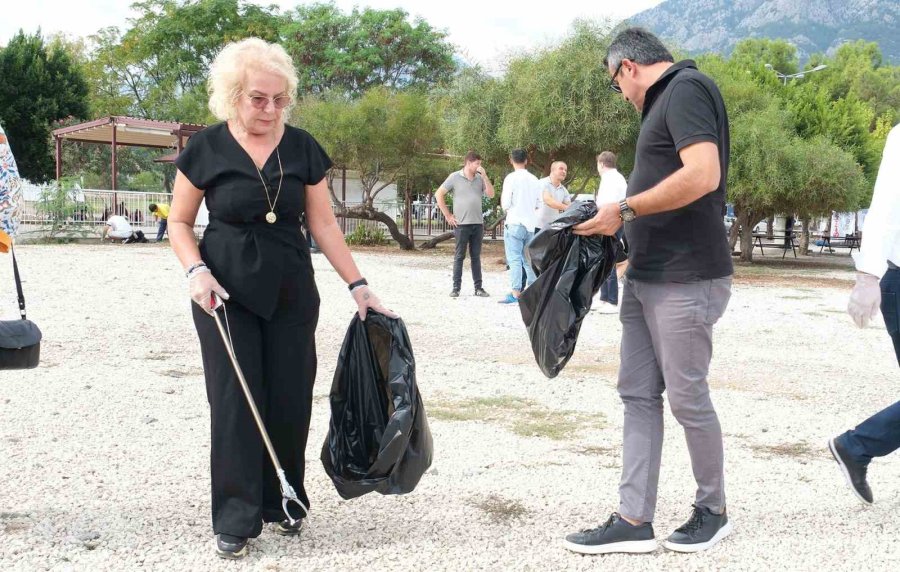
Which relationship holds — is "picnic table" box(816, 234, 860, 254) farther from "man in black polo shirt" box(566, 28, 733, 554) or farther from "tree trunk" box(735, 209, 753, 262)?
"man in black polo shirt" box(566, 28, 733, 554)

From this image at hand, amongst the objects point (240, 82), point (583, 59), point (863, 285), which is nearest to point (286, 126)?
point (240, 82)

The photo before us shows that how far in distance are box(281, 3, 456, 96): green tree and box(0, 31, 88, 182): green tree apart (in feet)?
34.0

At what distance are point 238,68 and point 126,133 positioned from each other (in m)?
26.4

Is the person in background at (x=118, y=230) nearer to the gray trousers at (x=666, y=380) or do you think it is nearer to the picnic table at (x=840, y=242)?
the gray trousers at (x=666, y=380)

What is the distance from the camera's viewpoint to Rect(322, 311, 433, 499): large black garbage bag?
3.27 m

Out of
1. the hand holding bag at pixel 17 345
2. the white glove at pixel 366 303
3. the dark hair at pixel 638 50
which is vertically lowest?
the hand holding bag at pixel 17 345

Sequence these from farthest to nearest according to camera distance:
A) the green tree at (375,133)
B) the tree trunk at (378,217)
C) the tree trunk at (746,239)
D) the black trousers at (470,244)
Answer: the tree trunk at (378,217) → the tree trunk at (746,239) → the green tree at (375,133) → the black trousers at (470,244)

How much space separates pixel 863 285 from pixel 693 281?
2.38 ft

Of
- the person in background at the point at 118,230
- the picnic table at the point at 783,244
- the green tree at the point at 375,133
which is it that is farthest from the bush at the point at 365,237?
the picnic table at the point at 783,244

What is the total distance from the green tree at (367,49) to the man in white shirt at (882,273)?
3774 centimetres

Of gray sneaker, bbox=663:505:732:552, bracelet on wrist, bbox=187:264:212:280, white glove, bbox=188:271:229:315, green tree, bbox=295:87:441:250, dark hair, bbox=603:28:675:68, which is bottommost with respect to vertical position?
gray sneaker, bbox=663:505:732:552

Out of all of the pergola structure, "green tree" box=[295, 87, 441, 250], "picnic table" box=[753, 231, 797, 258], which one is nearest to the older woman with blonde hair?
"green tree" box=[295, 87, 441, 250]

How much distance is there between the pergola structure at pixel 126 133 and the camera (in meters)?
24.6

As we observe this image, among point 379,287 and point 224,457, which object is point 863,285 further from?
point 379,287
